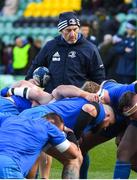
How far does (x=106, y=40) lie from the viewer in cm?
1906

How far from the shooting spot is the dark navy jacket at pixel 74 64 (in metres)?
10.4

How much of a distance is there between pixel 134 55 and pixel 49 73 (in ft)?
26.0

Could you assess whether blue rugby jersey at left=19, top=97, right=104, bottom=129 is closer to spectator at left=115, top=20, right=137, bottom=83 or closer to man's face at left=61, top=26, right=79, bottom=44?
man's face at left=61, top=26, right=79, bottom=44

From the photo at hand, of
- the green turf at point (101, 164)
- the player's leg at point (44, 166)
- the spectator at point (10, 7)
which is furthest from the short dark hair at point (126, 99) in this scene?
the spectator at point (10, 7)

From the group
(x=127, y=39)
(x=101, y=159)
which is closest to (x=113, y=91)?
(x=101, y=159)

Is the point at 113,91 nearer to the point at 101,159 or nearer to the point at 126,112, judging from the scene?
the point at 126,112

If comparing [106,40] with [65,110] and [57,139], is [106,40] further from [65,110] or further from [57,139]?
[57,139]

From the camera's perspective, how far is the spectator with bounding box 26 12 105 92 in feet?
34.1

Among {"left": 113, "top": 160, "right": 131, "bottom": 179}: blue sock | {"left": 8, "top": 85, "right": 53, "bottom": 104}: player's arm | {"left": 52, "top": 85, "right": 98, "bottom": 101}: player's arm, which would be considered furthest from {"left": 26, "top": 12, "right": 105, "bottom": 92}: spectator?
{"left": 113, "top": 160, "right": 131, "bottom": 179}: blue sock

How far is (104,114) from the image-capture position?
9.01 m

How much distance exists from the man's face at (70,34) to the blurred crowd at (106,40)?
17.0 feet

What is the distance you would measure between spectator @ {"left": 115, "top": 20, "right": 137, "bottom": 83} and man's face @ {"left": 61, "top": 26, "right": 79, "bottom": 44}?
298 inches

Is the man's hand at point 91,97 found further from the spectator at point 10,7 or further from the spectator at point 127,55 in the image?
the spectator at point 10,7

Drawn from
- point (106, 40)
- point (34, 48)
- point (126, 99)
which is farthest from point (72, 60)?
point (34, 48)
